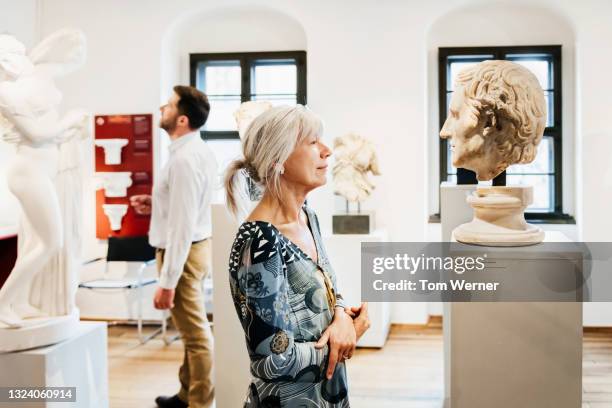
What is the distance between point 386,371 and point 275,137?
3.26 metres

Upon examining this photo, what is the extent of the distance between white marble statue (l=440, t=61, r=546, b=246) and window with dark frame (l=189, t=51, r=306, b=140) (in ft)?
13.5

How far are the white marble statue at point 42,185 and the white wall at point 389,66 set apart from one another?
3.08 meters

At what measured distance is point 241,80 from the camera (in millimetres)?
6309

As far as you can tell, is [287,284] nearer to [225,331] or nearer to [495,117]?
[495,117]

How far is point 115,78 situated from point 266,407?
4.91m

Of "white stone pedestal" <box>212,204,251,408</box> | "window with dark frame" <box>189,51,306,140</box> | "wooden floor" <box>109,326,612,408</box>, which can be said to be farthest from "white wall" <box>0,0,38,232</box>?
"white stone pedestal" <box>212,204,251,408</box>

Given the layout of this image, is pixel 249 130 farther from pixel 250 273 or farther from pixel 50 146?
pixel 50 146

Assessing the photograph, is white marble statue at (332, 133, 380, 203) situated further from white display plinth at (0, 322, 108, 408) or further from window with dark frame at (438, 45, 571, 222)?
white display plinth at (0, 322, 108, 408)

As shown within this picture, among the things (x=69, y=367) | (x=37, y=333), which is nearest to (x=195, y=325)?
(x=69, y=367)

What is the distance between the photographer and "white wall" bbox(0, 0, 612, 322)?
542 centimetres

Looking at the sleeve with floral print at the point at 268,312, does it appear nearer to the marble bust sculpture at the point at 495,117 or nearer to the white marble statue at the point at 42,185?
the marble bust sculpture at the point at 495,117

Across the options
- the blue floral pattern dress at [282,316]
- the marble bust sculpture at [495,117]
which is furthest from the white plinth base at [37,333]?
the marble bust sculpture at [495,117]

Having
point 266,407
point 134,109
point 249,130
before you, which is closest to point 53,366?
point 266,407

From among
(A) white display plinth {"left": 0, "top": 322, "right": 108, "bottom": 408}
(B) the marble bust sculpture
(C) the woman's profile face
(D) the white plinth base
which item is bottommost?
(A) white display plinth {"left": 0, "top": 322, "right": 108, "bottom": 408}
